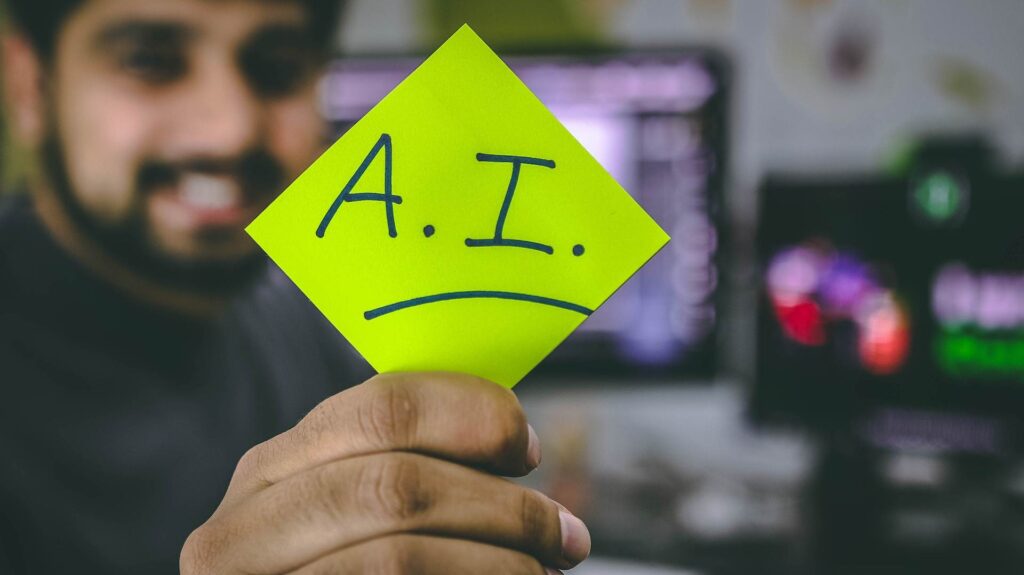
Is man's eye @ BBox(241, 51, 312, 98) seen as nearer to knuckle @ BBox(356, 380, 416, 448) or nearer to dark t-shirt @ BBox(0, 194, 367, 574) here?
dark t-shirt @ BBox(0, 194, 367, 574)

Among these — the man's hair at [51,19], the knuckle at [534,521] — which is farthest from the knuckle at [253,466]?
the man's hair at [51,19]

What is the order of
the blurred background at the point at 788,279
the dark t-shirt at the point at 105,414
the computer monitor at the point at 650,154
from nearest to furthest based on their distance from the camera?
1. the dark t-shirt at the point at 105,414
2. the blurred background at the point at 788,279
3. the computer monitor at the point at 650,154

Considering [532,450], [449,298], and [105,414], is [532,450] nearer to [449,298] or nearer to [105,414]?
[449,298]

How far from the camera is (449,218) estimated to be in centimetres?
33

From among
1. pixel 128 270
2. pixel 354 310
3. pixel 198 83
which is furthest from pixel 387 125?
pixel 128 270

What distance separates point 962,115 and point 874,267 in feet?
1.55

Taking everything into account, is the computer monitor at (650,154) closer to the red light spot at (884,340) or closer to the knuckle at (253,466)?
the red light spot at (884,340)

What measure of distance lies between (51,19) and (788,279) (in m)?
1.15

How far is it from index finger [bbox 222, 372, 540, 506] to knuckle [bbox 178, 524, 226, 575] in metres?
0.05

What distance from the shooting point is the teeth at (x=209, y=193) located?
1.06m

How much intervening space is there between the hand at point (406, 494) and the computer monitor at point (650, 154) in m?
0.97

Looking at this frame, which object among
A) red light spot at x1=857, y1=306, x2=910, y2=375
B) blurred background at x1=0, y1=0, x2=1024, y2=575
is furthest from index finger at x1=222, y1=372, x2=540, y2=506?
red light spot at x1=857, y1=306, x2=910, y2=375

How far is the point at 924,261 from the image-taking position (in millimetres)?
1100

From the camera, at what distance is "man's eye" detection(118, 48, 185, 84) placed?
104cm
